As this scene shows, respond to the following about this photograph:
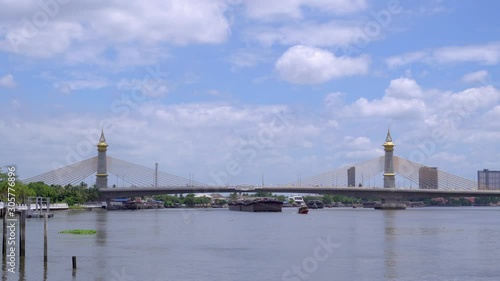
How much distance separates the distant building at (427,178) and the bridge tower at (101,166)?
71922mm

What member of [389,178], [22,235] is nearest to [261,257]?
[22,235]

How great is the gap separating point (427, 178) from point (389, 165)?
912 centimetres

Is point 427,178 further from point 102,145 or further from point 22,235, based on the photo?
point 22,235

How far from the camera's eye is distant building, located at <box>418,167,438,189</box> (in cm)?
16900

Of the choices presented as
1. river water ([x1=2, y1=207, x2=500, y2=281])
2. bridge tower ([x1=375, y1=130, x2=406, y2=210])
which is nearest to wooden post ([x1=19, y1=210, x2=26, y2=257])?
river water ([x1=2, y1=207, x2=500, y2=281])

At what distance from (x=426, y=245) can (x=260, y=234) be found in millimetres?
17699

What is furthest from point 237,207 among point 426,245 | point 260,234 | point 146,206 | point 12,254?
point 12,254

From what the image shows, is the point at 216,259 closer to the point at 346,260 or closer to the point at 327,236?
the point at 346,260

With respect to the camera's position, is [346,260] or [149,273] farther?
[346,260]

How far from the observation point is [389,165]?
17400cm

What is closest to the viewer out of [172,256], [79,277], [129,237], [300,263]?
[79,277]

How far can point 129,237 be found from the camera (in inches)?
2457

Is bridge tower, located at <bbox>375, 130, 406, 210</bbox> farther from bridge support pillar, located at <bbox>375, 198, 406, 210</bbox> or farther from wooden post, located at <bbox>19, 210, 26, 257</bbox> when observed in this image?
wooden post, located at <bbox>19, 210, 26, 257</bbox>

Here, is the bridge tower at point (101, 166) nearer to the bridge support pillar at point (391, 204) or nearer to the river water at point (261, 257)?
the bridge support pillar at point (391, 204)
